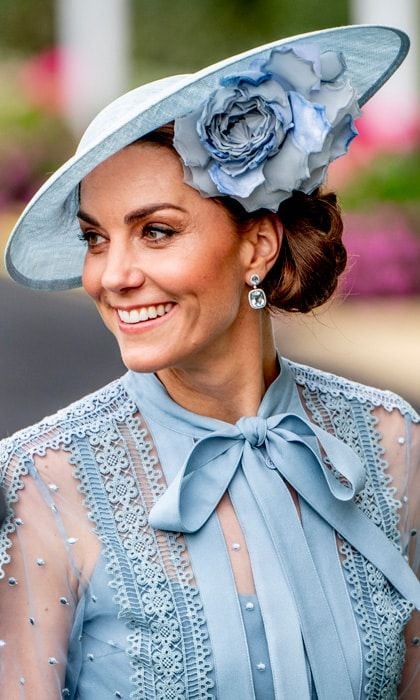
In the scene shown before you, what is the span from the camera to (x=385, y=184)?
9258mm

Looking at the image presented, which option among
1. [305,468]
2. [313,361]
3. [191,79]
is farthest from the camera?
[313,361]

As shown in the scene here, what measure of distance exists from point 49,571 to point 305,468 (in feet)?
1.71

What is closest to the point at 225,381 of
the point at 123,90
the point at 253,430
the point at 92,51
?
the point at 253,430

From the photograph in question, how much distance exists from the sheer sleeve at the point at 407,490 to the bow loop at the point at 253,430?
31 centimetres

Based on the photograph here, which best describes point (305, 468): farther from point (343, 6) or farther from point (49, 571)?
point (343, 6)

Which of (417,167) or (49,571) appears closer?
(49,571)

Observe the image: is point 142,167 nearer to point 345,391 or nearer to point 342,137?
point 342,137

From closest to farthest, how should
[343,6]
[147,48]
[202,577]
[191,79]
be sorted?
[191,79] < [202,577] < [343,6] < [147,48]

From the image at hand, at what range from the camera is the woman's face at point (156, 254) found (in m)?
2.48

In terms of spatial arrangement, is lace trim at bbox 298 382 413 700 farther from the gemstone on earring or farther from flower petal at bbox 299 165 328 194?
flower petal at bbox 299 165 328 194

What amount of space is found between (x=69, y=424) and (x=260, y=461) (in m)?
0.35

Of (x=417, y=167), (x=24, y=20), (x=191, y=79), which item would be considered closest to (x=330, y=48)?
(x=191, y=79)

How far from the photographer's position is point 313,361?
302 inches

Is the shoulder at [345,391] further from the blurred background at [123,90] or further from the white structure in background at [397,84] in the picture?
the white structure in background at [397,84]
